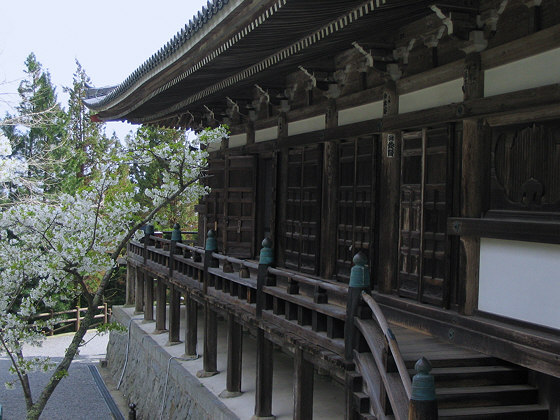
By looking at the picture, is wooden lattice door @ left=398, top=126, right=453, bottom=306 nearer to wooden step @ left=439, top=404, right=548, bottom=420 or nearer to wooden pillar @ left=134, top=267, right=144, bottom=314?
wooden step @ left=439, top=404, right=548, bottom=420

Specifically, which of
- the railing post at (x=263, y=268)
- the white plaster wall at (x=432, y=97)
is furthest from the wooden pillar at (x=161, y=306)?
the white plaster wall at (x=432, y=97)

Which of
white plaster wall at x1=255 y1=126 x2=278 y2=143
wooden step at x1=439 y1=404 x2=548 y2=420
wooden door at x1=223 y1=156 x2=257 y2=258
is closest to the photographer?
wooden step at x1=439 y1=404 x2=548 y2=420

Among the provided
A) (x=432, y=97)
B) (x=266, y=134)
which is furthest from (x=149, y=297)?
(x=432, y=97)

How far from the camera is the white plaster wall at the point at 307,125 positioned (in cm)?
990

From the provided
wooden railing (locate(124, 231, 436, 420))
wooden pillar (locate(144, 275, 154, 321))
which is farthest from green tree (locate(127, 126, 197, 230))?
wooden railing (locate(124, 231, 436, 420))

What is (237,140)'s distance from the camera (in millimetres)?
13773

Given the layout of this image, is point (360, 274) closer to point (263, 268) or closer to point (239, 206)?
point (263, 268)

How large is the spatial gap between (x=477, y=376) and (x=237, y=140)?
9.13 m

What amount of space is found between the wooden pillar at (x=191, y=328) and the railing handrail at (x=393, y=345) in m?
7.59

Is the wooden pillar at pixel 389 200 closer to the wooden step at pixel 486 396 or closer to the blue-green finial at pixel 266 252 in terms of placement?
the blue-green finial at pixel 266 252

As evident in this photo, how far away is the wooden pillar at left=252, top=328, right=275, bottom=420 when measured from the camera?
352 inches

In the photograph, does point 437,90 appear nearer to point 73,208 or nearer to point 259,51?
point 259,51

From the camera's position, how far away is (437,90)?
23.4ft

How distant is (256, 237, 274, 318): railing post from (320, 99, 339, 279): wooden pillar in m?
1.36
